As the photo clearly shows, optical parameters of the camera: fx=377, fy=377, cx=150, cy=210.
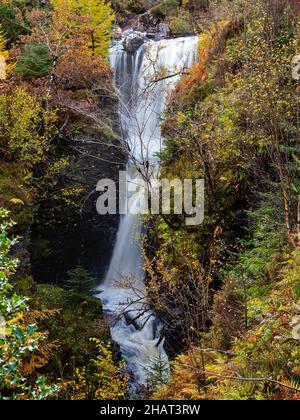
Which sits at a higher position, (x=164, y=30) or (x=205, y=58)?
(x=164, y=30)

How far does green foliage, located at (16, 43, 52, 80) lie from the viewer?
1534cm

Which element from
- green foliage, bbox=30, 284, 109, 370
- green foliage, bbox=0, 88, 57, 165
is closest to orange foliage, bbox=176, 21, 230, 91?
green foliage, bbox=0, 88, 57, 165

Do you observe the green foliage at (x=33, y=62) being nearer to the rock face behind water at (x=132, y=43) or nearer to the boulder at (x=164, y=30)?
the rock face behind water at (x=132, y=43)

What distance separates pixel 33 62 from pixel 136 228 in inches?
322

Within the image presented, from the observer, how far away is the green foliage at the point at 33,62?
604 inches

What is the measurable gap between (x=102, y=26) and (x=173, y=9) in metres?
7.45

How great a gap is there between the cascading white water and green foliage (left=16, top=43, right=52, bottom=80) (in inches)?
138

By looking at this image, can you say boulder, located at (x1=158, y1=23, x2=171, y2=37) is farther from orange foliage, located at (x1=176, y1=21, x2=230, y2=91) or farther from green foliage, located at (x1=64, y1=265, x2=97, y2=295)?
green foliage, located at (x1=64, y1=265, x2=97, y2=295)

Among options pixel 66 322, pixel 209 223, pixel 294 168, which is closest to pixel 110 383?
pixel 66 322

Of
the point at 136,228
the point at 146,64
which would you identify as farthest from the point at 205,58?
the point at 136,228

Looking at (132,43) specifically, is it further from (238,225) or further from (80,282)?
(238,225)

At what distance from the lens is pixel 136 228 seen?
1352 centimetres

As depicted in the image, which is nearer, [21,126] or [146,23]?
[21,126]

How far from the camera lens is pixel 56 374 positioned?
329 inches
